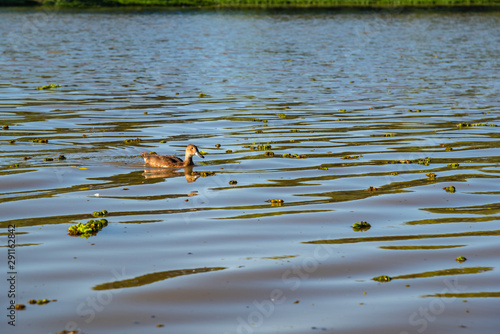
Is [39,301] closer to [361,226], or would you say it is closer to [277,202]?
[361,226]

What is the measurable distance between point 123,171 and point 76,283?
6802mm

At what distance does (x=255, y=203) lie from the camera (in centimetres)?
1258

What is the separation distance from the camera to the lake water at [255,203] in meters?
8.11

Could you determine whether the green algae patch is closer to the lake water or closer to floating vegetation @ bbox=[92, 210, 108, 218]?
the lake water

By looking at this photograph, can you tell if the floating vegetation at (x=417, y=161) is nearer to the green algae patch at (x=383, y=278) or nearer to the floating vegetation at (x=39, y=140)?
the green algae patch at (x=383, y=278)

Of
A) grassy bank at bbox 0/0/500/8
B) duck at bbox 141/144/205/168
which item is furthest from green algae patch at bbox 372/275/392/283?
grassy bank at bbox 0/0/500/8

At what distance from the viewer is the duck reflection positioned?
14.8 m

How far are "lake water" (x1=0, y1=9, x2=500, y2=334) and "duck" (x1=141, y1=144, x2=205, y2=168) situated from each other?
1.13 ft

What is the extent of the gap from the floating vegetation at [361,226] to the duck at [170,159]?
18.1 ft

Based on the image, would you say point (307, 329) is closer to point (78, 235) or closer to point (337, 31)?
point (78, 235)

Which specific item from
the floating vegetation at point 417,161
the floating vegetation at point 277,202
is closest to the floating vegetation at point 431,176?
the floating vegetation at point 417,161

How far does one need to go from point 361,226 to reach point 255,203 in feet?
7.24

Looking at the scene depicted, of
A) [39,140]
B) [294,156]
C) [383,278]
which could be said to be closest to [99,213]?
[383,278]

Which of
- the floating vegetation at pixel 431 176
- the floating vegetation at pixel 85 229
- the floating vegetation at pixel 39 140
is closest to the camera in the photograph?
the floating vegetation at pixel 85 229
